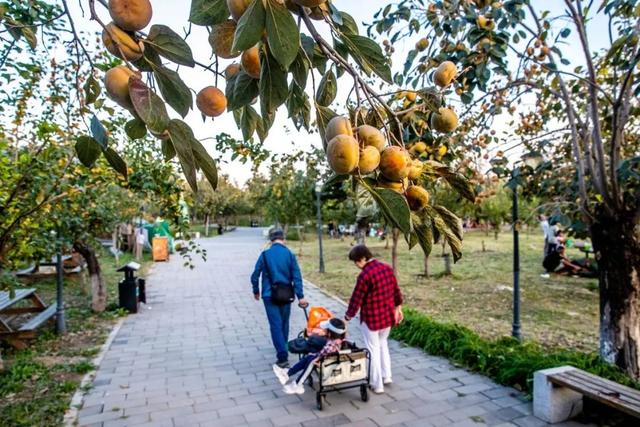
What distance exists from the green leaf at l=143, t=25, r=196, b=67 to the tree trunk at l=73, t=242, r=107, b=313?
7492 mm

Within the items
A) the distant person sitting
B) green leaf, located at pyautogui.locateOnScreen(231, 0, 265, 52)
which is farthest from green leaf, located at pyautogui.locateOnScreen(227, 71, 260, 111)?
the distant person sitting

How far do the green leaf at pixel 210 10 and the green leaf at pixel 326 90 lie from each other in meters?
0.41

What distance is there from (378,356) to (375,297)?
576 millimetres

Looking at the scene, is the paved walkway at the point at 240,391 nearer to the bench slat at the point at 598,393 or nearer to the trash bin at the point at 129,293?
the bench slat at the point at 598,393

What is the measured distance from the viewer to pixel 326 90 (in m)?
1.13

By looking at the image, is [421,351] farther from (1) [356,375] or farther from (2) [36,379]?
(2) [36,379]

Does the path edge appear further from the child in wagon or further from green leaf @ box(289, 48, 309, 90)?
green leaf @ box(289, 48, 309, 90)

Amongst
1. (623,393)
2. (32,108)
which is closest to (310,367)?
(623,393)

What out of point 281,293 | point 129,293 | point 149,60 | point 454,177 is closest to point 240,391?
point 281,293

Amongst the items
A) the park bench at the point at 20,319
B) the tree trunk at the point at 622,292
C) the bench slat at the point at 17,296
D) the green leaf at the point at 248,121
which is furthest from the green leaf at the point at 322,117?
the bench slat at the point at 17,296

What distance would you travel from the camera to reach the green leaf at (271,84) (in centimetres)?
82

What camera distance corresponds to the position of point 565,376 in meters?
3.73

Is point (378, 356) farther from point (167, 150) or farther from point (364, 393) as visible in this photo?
point (167, 150)

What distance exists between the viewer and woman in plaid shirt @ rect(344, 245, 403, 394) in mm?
4391
